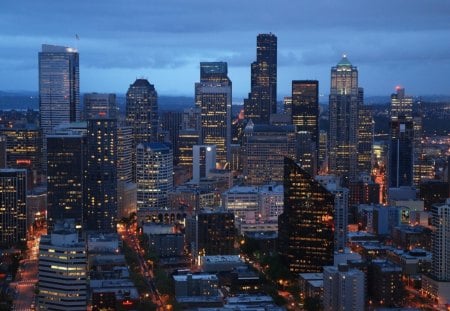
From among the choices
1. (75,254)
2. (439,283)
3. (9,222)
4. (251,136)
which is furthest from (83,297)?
(251,136)

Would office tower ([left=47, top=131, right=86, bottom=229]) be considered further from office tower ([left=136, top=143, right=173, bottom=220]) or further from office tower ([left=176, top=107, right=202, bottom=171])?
office tower ([left=176, top=107, right=202, bottom=171])

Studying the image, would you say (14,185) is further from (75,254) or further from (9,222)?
(75,254)

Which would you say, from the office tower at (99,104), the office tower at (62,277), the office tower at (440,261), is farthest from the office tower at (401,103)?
the office tower at (62,277)

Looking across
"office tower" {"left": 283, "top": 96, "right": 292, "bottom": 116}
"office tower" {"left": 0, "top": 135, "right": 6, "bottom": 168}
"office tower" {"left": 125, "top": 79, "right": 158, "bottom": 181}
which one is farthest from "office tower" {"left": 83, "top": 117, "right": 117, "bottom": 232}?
"office tower" {"left": 283, "top": 96, "right": 292, "bottom": 116}

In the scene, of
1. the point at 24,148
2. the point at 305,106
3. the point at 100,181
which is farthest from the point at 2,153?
the point at 305,106

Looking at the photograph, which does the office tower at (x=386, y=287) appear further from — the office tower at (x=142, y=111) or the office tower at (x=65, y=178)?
the office tower at (x=142, y=111)

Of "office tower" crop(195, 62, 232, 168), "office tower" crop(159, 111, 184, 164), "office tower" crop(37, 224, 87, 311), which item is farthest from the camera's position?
"office tower" crop(159, 111, 184, 164)

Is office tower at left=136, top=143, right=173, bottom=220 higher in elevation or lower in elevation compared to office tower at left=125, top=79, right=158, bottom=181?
lower
